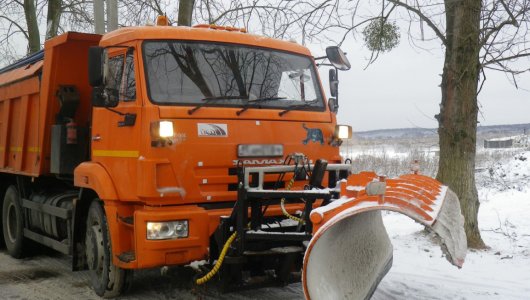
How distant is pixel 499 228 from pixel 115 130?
7.14 m

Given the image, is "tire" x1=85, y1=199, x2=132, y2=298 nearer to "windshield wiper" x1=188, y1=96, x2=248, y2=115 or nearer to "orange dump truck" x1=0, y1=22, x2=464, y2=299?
"orange dump truck" x1=0, y1=22, x2=464, y2=299

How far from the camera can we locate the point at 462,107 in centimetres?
782

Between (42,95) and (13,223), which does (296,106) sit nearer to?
(42,95)

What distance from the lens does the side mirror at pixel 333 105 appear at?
19.5ft

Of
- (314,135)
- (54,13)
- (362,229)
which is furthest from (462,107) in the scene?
(54,13)

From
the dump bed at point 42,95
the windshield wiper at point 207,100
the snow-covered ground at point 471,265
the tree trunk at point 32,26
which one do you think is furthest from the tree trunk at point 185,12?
the tree trunk at point 32,26

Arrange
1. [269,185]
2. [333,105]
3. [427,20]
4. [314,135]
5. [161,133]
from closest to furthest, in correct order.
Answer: [161,133]
[269,185]
[314,135]
[333,105]
[427,20]

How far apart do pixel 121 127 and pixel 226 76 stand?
1.11 metres

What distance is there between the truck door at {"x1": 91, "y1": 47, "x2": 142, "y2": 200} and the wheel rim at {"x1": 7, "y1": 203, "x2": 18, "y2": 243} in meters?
3.37

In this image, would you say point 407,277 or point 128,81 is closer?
point 128,81

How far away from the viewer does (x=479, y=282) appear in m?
6.04

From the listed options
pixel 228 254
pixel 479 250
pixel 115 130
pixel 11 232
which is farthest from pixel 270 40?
pixel 11 232

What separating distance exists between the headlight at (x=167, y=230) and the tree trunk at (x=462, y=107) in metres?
4.75

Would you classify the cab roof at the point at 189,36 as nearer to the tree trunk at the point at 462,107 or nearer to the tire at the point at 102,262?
the tire at the point at 102,262
